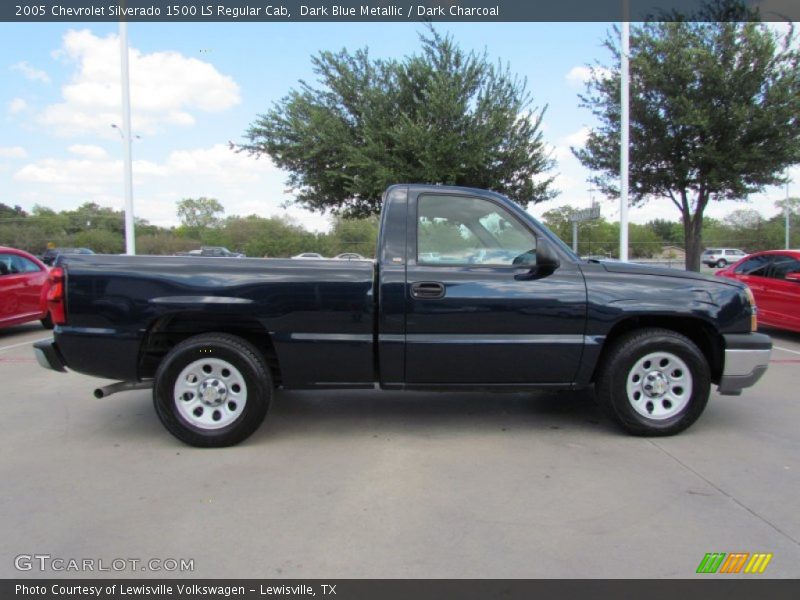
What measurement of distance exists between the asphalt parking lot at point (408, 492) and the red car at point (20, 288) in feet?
17.2

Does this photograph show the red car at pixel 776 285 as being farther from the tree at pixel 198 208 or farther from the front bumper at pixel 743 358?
the tree at pixel 198 208

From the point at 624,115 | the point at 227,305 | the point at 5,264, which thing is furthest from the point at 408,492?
the point at 624,115

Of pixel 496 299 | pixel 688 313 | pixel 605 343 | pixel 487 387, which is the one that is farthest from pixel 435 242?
pixel 688 313

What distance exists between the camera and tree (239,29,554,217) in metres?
12.9

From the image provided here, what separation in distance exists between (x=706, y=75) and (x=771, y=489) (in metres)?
11.7

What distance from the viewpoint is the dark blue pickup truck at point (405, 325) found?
159 inches

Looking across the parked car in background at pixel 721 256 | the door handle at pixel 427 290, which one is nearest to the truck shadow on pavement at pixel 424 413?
the door handle at pixel 427 290

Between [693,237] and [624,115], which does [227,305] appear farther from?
[693,237]

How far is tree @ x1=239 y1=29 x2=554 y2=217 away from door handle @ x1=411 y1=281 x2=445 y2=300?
29.1ft

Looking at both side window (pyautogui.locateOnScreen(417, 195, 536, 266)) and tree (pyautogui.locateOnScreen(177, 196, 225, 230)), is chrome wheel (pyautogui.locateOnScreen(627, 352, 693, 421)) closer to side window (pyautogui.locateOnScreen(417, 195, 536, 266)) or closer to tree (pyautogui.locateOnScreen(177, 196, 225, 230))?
side window (pyautogui.locateOnScreen(417, 195, 536, 266))

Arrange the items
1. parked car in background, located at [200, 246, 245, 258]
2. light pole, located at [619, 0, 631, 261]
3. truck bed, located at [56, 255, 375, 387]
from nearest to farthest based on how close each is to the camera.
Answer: truck bed, located at [56, 255, 375, 387]
parked car in background, located at [200, 246, 245, 258]
light pole, located at [619, 0, 631, 261]

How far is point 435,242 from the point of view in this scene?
168 inches

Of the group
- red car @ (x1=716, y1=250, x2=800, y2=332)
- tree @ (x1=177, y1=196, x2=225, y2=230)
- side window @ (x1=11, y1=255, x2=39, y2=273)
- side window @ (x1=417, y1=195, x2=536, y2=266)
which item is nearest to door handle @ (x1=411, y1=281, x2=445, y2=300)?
side window @ (x1=417, y1=195, x2=536, y2=266)
